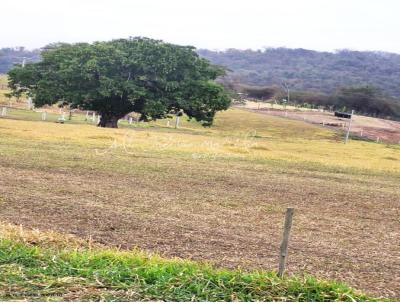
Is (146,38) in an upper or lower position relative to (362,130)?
upper

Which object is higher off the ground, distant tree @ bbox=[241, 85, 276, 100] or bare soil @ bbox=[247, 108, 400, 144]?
distant tree @ bbox=[241, 85, 276, 100]

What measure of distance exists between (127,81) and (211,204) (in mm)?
28334

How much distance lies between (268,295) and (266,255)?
294 cm

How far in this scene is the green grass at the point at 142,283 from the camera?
5367 millimetres

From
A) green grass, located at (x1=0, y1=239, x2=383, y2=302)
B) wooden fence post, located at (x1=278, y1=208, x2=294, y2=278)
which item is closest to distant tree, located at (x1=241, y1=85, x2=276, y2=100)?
wooden fence post, located at (x1=278, y1=208, x2=294, y2=278)

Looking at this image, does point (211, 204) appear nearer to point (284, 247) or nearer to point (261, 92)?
point (284, 247)

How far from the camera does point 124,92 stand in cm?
4078

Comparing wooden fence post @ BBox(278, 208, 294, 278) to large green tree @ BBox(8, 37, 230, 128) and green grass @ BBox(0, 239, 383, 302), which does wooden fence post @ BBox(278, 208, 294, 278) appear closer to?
green grass @ BBox(0, 239, 383, 302)

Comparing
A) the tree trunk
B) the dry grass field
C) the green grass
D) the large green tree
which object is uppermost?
the large green tree

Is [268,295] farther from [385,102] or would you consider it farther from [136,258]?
[385,102]

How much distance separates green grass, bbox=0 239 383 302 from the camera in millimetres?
5367

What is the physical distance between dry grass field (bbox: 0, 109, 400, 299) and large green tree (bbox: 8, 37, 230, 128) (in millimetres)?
13353

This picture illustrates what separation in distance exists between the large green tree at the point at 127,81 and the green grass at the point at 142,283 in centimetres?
3370

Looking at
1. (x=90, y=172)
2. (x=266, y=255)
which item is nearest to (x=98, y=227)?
(x=266, y=255)
